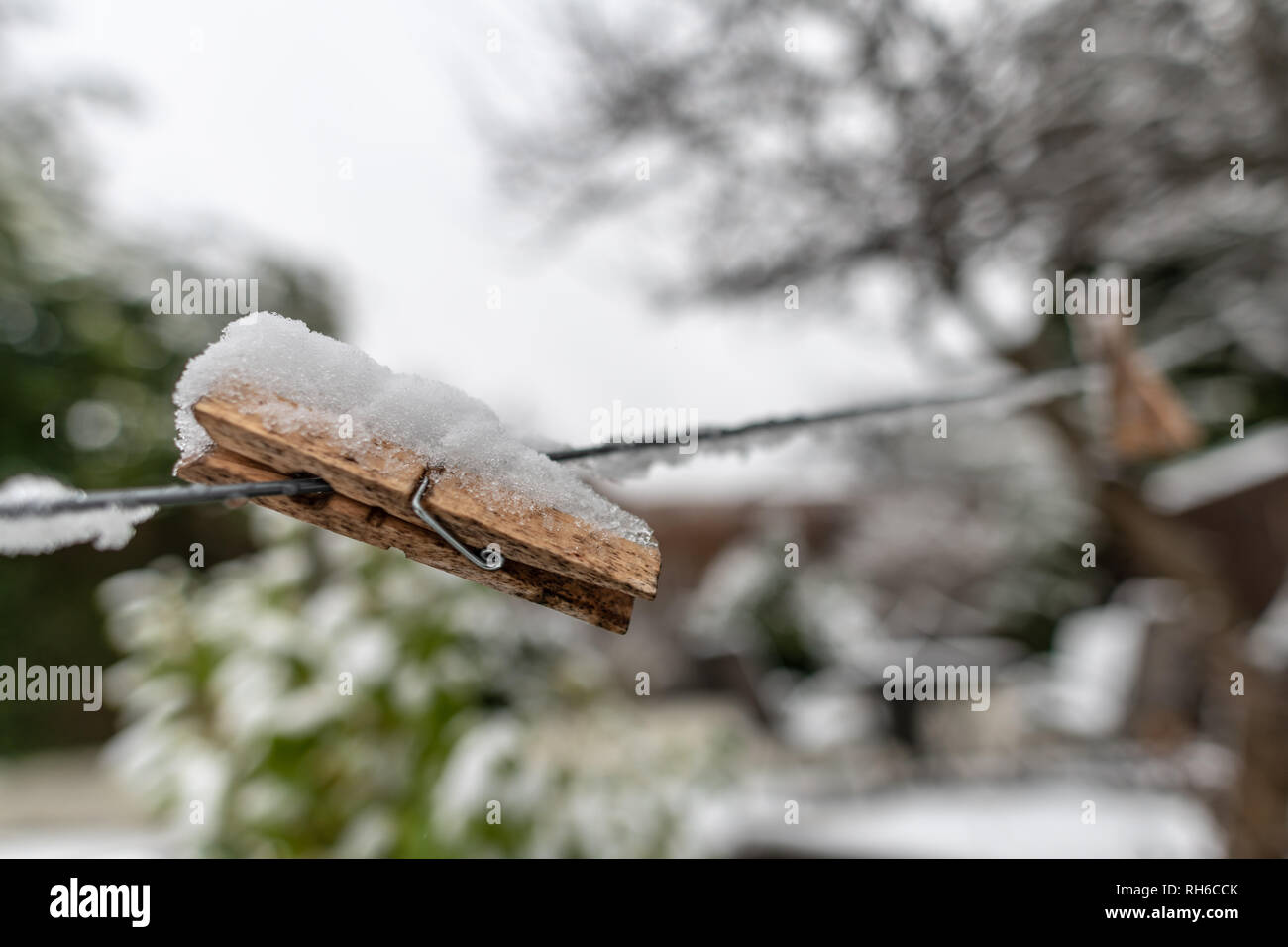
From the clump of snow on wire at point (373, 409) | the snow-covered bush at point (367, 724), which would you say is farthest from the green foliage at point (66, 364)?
the clump of snow on wire at point (373, 409)

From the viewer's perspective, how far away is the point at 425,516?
19.7 inches

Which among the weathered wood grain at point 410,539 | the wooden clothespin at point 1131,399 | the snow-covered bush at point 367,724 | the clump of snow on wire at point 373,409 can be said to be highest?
the wooden clothespin at point 1131,399

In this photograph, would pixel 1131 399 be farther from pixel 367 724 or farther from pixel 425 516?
pixel 367 724

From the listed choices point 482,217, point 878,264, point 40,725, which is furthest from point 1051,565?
point 40,725

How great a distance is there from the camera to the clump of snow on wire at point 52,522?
0.46 m

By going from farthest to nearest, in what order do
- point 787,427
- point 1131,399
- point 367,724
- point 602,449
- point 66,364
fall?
point 66,364 < point 367,724 < point 1131,399 < point 787,427 < point 602,449

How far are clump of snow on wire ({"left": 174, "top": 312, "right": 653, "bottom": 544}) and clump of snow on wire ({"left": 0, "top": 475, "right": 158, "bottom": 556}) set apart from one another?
70mm

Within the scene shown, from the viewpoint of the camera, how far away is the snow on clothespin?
19.8 inches

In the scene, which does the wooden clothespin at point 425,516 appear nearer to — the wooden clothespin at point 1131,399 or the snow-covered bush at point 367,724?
the snow-covered bush at point 367,724

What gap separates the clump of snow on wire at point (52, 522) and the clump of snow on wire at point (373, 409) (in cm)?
7

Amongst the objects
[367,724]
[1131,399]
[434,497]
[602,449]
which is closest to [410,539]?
[434,497]

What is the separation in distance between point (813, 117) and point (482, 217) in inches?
70.1

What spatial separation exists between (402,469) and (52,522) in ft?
0.80

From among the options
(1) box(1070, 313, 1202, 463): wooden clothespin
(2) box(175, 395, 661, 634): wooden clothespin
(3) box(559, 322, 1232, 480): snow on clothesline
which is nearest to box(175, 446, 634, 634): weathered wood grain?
(2) box(175, 395, 661, 634): wooden clothespin
